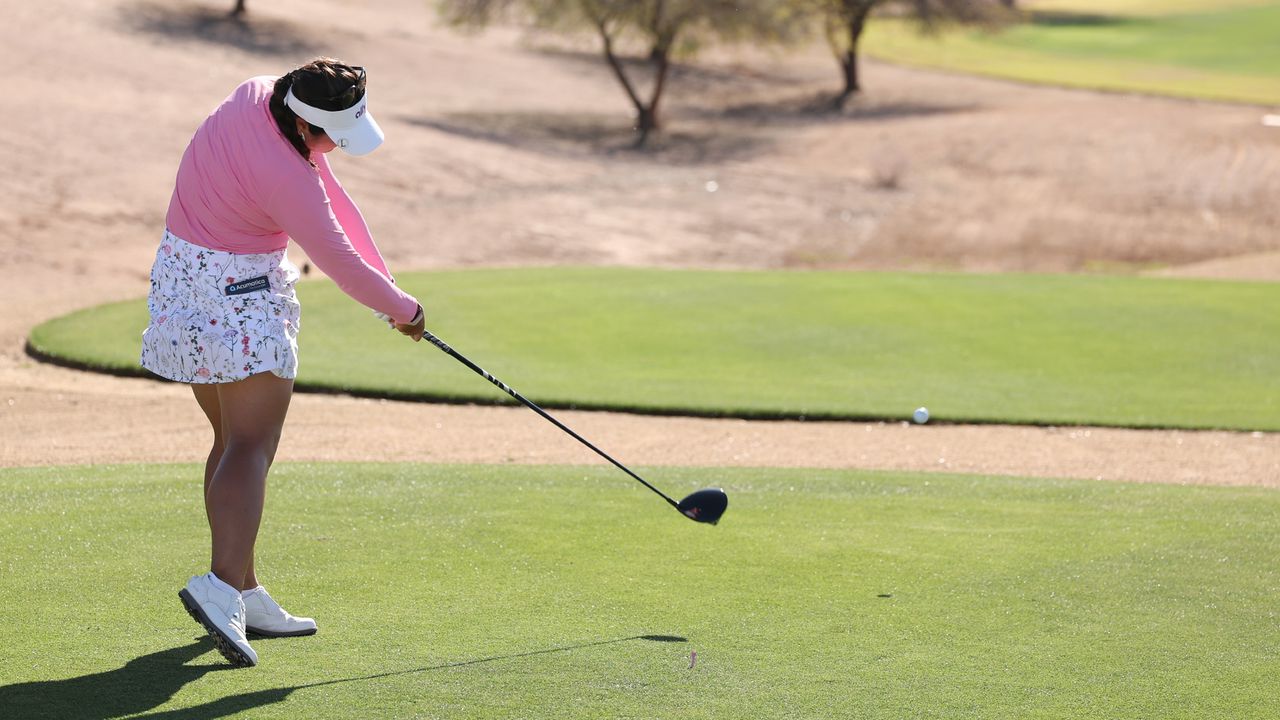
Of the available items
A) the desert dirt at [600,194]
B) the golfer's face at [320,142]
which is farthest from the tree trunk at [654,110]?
the golfer's face at [320,142]

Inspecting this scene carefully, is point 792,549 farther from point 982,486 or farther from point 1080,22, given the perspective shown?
point 1080,22

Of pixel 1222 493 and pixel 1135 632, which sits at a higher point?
pixel 1135 632

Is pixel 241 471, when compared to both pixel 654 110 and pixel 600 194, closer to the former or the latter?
pixel 600 194

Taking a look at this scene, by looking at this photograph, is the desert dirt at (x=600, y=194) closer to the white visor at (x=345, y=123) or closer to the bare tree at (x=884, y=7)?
the bare tree at (x=884, y=7)

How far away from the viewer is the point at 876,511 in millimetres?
6594

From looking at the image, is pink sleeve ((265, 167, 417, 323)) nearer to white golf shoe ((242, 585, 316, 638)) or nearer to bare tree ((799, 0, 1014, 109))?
white golf shoe ((242, 585, 316, 638))

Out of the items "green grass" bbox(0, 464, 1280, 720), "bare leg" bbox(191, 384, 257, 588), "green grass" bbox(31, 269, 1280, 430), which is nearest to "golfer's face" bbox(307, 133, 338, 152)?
"bare leg" bbox(191, 384, 257, 588)

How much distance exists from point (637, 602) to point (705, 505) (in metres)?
0.67

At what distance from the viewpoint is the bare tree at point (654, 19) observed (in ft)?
102

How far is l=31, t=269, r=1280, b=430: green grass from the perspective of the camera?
10914 millimetres

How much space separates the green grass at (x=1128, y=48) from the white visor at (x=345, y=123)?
35.7 meters

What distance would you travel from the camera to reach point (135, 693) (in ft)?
12.8

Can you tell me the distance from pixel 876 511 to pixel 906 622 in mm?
1912

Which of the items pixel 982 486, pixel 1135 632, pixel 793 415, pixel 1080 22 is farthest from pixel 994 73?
pixel 1135 632
